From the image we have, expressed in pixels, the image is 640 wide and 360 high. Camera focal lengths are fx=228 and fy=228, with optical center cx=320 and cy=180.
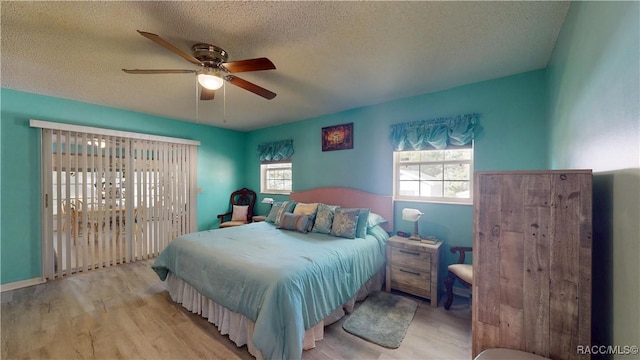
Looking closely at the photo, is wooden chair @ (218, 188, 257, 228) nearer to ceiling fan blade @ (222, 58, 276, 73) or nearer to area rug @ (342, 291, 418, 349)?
area rug @ (342, 291, 418, 349)

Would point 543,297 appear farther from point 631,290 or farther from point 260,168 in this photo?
point 260,168

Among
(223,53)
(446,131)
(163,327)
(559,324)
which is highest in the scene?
(223,53)

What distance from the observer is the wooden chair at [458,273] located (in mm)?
2212

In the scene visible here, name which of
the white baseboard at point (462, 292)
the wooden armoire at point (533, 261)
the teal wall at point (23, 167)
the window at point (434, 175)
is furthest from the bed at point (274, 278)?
the teal wall at point (23, 167)

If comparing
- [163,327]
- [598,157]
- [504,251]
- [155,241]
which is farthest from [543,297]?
[155,241]

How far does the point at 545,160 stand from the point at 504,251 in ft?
5.94

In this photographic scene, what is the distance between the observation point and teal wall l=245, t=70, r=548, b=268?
2418 millimetres

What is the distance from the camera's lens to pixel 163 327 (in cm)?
213

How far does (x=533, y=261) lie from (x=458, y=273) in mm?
1278

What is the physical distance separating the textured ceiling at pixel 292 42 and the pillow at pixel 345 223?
159 centimetres

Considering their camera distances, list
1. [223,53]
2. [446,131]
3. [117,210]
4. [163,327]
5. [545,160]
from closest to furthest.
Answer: [223,53], [163,327], [545,160], [446,131], [117,210]

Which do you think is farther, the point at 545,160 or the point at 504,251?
the point at 545,160

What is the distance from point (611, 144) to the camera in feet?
3.33

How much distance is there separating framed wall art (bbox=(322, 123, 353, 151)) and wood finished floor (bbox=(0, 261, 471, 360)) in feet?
8.04
